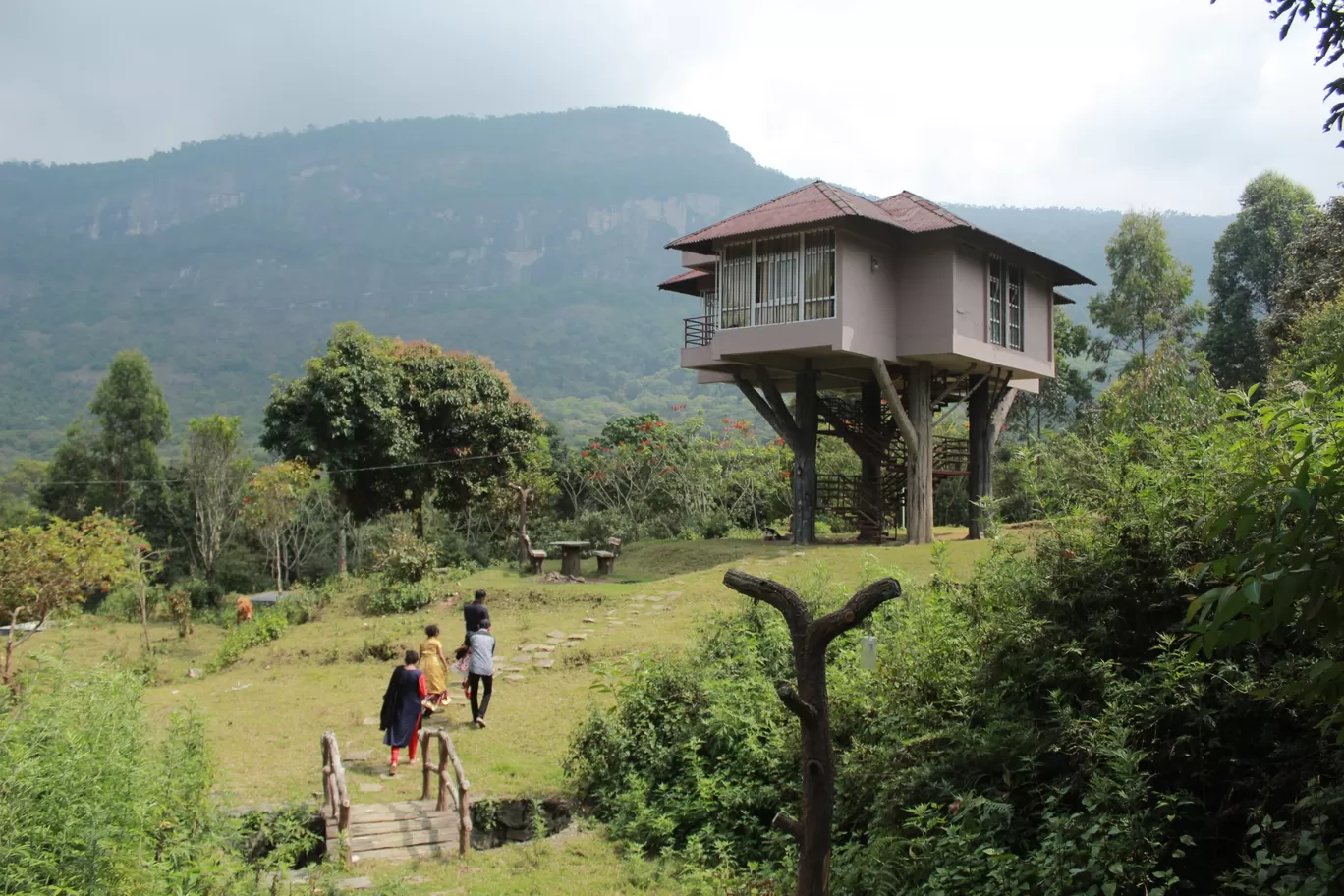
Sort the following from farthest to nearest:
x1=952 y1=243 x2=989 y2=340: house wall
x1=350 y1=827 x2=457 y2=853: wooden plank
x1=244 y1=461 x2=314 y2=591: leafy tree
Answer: x1=244 y1=461 x2=314 y2=591: leafy tree
x1=952 y1=243 x2=989 y2=340: house wall
x1=350 y1=827 x2=457 y2=853: wooden plank

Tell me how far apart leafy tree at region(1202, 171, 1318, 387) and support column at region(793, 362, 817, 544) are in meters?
20.3

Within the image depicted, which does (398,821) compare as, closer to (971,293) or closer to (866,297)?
(866,297)

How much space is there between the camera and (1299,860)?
4.92m

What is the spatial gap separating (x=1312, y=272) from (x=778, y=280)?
14.7 m

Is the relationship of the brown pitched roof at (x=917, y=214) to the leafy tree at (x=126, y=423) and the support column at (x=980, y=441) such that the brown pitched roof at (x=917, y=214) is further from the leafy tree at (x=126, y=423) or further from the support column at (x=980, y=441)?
the leafy tree at (x=126, y=423)

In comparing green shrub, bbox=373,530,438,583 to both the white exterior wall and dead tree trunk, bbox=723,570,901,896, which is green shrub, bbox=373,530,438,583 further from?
dead tree trunk, bbox=723,570,901,896

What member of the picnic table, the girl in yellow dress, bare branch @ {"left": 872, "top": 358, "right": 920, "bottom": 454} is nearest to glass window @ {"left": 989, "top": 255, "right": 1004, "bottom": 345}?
bare branch @ {"left": 872, "top": 358, "right": 920, "bottom": 454}

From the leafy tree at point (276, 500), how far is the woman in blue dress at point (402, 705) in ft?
53.0

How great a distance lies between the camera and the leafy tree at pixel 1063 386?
36031 millimetres

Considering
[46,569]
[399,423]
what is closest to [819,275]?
[399,423]

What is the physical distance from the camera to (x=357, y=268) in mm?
165750

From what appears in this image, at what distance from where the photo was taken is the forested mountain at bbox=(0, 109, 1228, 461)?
365 ft

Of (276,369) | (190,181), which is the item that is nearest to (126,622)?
(276,369)

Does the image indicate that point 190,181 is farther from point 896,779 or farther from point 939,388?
point 896,779
